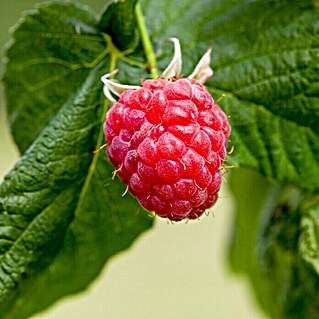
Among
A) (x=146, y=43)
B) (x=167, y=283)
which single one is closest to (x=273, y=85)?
(x=146, y=43)

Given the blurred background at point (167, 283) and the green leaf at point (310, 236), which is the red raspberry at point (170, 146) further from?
the blurred background at point (167, 283)

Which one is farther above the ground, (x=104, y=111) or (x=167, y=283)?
(x=104, y=111)

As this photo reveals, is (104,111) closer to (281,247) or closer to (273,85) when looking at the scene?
(273,85)

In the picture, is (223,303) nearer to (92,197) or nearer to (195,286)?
(195,286)

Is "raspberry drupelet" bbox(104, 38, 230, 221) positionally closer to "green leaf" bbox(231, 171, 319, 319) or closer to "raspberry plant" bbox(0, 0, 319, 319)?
"raspberry plant" bbox(0, 0, 319, 319)

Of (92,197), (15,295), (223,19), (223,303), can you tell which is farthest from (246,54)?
(223,303)
